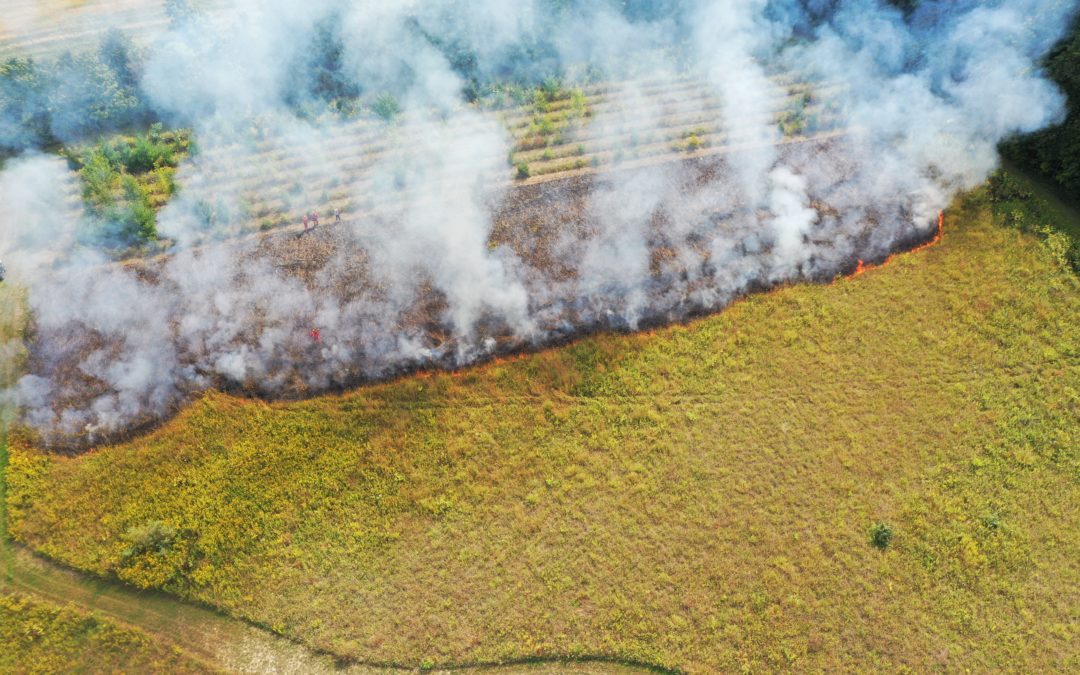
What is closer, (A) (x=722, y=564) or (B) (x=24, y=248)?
(A) (x=722, y=564)

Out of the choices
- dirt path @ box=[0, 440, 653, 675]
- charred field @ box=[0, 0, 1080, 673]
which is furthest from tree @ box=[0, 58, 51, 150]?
dirt path @ box=[0, 440, 653, 675]

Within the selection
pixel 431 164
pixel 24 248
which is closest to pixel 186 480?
pixel 24 248

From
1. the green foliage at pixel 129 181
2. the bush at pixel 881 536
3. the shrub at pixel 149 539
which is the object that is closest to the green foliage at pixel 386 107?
the green foliage at pixel 129 181

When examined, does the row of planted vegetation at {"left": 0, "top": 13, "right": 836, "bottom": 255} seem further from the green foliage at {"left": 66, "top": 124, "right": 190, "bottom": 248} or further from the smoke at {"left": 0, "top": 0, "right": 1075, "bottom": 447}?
the smoke at {"left": 0, "top": 0, "right": 1075, "bottom": 447}

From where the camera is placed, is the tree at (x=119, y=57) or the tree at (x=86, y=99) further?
the tree at (x=119, y=57)

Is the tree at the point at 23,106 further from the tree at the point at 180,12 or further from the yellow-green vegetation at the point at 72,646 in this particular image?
the yellow-green vegetation at the point at 72,646

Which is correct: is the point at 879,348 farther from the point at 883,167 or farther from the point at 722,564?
the point at 722,564
